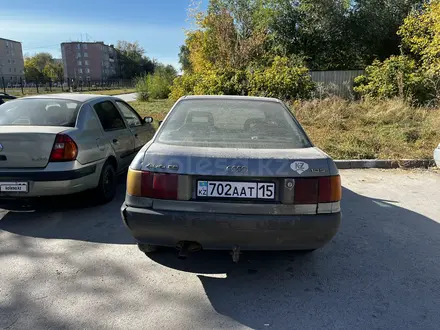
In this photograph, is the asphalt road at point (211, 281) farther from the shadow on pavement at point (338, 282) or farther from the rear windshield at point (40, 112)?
the rear windshield at point (40, 112)

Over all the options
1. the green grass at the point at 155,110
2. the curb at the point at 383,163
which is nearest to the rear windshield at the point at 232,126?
the curb at the point at 383,163

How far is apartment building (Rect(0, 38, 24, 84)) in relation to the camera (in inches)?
3556

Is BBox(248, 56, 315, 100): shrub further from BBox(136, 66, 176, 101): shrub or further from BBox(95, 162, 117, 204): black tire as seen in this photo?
BBox(136, 66, 176, 101): shrub

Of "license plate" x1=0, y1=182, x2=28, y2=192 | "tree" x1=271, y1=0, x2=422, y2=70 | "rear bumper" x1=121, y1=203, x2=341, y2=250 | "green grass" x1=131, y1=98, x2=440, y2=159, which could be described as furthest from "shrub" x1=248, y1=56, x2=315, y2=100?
"rear bumper" x1=121, y1=203, x2=341, y2=250

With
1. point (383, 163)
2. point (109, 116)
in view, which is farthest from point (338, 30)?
point (109, 116)

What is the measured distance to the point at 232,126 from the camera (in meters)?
3.17

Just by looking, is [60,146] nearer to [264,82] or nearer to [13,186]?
[13,186]

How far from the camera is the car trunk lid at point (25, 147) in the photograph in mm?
3771

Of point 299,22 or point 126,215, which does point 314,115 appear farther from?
point 299,22

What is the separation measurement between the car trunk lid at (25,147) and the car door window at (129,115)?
5.83 ft

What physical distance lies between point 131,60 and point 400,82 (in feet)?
351

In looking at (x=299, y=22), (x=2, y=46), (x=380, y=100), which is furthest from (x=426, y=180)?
(x=2, y=46)

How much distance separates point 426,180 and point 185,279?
524 cm

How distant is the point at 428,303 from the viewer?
2537 millimetres
